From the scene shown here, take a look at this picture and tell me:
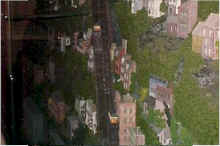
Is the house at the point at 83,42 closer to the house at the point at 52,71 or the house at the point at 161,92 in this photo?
the house at the point at 52,71

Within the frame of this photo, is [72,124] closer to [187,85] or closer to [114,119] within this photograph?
[114,119]

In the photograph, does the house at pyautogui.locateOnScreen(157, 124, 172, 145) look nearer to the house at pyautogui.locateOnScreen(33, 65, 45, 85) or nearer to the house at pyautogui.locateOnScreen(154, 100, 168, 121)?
the house at pyautogui.locateOnScreen(154, 100, 168, 121)

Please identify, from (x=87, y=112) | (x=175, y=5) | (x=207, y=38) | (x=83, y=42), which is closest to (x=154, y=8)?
(x=175, y=5)

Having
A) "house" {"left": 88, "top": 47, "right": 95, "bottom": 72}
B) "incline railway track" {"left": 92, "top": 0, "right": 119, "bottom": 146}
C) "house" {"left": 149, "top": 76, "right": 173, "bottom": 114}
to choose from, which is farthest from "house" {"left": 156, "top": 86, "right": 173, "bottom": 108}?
"house" {"left": 88, "top": 47, "right": 95, "bottom": 72}

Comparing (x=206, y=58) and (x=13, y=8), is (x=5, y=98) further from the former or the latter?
(x=206, y=58)

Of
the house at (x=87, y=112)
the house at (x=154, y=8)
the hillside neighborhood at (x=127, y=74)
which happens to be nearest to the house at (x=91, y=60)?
the hillside neighborhood at (x=127, y=74)

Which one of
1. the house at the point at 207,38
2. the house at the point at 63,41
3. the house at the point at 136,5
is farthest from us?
the house at the point at 63,41
